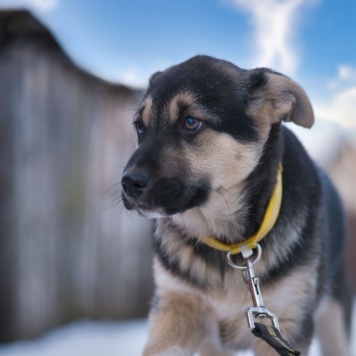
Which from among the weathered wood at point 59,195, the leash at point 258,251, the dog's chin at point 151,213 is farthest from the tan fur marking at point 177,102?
the weathered wood at point 59,195

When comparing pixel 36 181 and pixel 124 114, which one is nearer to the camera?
pixel 36 181

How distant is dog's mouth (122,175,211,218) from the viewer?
2629mm

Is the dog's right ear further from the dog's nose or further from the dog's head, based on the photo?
the dog's nose

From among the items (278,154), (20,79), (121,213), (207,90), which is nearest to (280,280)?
(278,154)

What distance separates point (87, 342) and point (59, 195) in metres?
1.32

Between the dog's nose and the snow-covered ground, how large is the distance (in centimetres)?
269

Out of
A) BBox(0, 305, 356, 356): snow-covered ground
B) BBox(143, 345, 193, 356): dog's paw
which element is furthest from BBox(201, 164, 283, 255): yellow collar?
BBox(0, 305, 356, 356): snow-covered ground

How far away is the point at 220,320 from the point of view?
3.12 m

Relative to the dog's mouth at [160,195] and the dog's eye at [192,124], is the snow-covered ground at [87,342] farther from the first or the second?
the dog's eye at [192,124]

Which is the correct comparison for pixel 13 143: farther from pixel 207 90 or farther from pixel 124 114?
pixel 207 90

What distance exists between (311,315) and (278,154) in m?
0.86

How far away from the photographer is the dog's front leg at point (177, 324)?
9.80 ft

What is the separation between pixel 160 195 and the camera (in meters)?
2.66

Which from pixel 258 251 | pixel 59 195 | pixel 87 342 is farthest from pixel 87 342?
pixel 258 251
